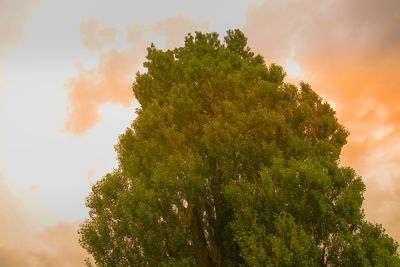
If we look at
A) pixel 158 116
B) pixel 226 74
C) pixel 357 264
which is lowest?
pixel 357 264

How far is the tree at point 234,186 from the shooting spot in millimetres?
11195

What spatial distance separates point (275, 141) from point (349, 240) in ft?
14.8

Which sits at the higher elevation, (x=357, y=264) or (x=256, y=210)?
(x=256, y=210)

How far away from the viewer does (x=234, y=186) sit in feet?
41.8

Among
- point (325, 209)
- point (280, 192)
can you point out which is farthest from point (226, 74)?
point (325, 209)

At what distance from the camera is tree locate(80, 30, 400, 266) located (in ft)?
36.7

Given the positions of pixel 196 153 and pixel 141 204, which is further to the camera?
pixel 196 153

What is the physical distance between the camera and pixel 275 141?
13555 mm

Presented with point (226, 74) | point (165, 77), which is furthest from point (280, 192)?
point (165, 77)

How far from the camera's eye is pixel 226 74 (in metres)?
17.4

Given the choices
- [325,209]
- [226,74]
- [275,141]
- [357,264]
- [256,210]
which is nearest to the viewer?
[357,264]

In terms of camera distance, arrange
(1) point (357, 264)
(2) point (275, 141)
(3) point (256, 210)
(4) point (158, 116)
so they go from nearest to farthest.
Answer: (1) point (357, 264) → (3) point (256, 210) → (2) point (275, 141) → (4) point (158, 116)

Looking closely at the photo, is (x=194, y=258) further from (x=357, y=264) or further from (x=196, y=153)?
(x=357, y=264)

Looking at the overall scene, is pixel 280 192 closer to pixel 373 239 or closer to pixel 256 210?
pixel 256 210
